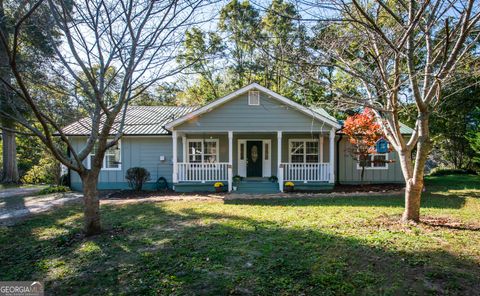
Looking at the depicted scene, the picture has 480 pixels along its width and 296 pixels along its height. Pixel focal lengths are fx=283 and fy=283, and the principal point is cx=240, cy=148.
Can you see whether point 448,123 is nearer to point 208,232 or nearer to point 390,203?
point 390,203

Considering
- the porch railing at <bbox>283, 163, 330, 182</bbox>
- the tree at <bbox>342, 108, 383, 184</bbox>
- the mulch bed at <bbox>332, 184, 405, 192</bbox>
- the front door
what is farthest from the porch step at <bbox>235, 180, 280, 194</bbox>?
the tree at <bbox>342, 108, 383, 184</bbox>

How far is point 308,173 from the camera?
1251 cm

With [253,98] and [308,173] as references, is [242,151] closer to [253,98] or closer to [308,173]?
[253,98]

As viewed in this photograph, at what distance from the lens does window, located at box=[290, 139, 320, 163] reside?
46.4 ft

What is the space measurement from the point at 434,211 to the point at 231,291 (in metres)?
6.75

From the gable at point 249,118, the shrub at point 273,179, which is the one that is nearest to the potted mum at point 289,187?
the shrub at point 273,179

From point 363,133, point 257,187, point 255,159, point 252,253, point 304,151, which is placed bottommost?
point 252,253

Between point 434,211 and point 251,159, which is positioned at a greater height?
point 251,159

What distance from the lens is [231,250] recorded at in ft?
16.0

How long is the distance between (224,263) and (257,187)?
8000 mm

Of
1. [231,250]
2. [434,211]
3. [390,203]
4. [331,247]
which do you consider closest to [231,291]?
[231,250]

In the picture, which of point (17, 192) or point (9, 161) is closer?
point (17, 192)

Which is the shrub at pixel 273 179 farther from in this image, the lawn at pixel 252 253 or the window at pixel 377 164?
the lawn at pixel 252 253

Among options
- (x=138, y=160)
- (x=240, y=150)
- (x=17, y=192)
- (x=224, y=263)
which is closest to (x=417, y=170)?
(x=224, y=263)
